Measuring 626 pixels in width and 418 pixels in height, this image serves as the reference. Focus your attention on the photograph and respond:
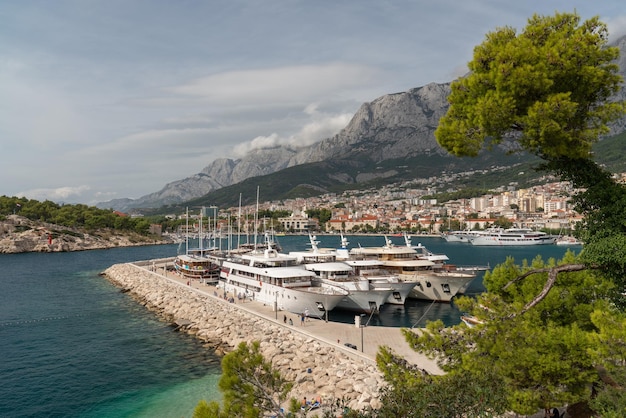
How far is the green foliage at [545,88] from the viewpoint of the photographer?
8312mm

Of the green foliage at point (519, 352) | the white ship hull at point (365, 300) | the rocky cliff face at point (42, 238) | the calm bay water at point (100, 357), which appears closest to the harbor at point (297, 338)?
the calm bay water at point (100, 357)

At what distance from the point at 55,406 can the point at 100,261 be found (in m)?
69.4

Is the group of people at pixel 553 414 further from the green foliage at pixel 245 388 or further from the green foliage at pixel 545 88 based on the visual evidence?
the green foliage at pixel 245 388

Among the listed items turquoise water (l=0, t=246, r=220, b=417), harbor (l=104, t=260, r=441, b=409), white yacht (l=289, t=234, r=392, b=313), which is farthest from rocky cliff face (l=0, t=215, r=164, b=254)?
white yacht (l=289, t=234, r=392, b=313)

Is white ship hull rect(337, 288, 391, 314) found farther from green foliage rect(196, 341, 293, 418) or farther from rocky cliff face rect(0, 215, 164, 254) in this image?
rocky cliff face rect(0, 215, 164, 254)

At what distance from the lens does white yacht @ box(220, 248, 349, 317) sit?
33.2 metres

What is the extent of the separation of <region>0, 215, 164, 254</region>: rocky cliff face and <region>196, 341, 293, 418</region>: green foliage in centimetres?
11453

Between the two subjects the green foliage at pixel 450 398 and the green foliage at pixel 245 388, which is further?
the green foliage at pixel 245 388

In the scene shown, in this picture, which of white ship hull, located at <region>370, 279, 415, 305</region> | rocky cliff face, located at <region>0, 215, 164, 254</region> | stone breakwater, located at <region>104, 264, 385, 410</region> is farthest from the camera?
rocky cliff face, located at <region>0, 215, 164, 254</region>

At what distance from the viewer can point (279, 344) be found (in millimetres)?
25109

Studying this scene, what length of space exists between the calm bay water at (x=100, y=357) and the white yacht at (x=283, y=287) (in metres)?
2.58

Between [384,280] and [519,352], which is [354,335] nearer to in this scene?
[384,280]

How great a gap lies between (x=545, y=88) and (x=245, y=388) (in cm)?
823

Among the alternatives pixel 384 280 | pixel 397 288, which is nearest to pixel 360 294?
pixel 384 280
